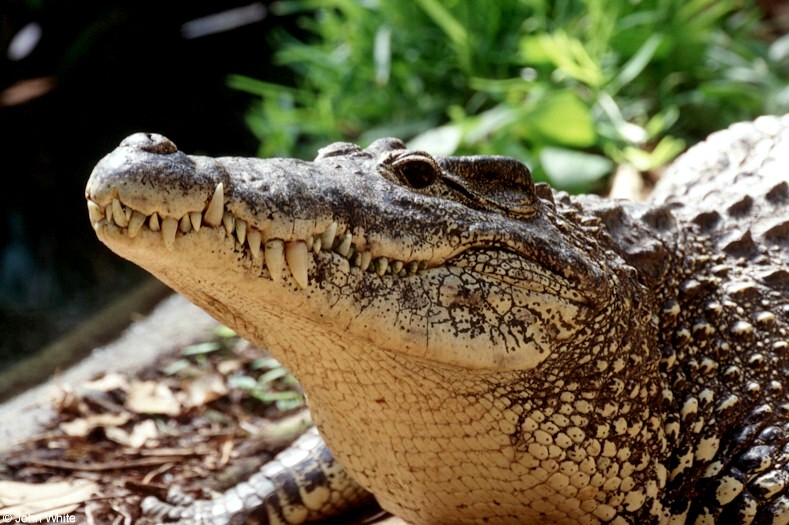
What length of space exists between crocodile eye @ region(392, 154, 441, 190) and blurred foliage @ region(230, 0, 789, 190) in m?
2.90

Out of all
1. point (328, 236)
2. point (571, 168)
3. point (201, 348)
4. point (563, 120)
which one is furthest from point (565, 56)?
point (328, 236)

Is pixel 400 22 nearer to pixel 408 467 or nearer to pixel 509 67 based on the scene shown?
pixel 509 67

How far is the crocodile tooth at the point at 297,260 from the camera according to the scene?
7.04 feet

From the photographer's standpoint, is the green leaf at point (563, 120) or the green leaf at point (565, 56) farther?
the green leaf at point (565, 56)

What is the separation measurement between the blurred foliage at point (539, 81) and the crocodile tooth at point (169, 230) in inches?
142

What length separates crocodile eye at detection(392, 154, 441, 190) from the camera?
2.51 meters

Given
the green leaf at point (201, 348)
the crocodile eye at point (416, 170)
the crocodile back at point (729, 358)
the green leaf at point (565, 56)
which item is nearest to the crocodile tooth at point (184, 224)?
the crocodile eye at point (416, 170)

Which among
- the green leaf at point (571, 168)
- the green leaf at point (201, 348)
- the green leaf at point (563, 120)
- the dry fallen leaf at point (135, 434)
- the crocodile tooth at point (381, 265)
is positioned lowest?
the crocodile tooth at point (381, 265)

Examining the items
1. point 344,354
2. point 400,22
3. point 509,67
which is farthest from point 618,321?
point 400,22

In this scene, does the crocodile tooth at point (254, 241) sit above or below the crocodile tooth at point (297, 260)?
above

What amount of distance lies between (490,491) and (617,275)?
74 cm

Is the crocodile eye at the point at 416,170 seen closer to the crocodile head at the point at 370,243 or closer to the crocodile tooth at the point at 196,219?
the crocodile head at the point at 370,243

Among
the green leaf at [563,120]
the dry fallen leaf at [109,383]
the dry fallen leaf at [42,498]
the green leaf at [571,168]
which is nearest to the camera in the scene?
the dry fallen leaf at [42,498]

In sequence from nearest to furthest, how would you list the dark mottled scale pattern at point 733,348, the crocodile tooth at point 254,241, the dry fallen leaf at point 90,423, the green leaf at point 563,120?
the crocodile tooth at point 254,241 → the dark mottled scale pattern at point 733,348 → the dry fallen leaf at point 90,423 → the green leaf at point 563,120
